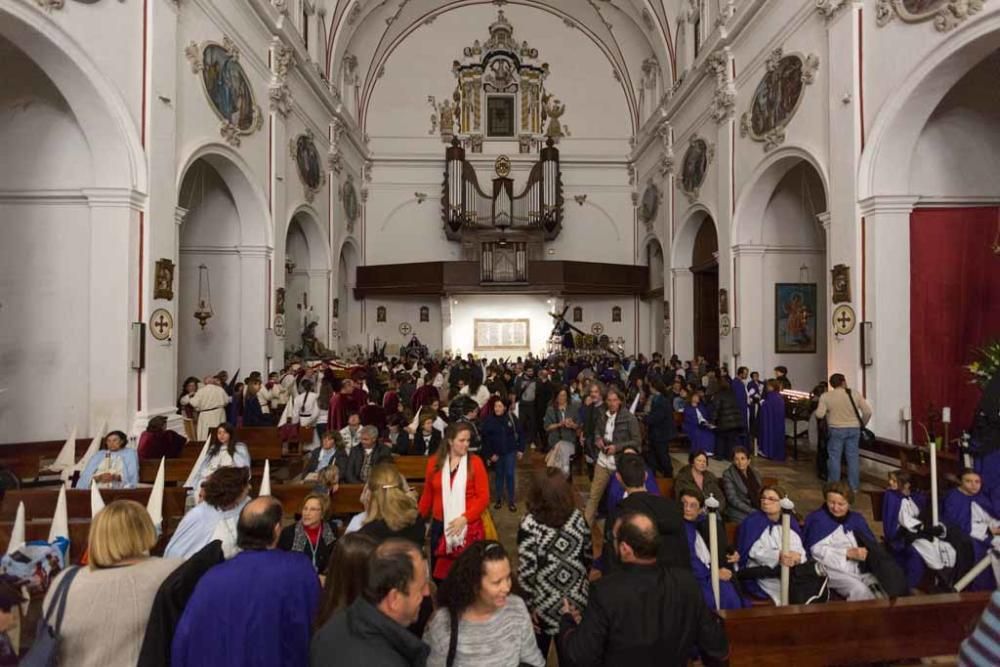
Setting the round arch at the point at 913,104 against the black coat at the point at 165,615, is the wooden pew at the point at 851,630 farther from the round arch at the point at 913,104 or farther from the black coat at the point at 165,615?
the round arch at the point at 913,104

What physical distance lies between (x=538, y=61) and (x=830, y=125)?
604 inches

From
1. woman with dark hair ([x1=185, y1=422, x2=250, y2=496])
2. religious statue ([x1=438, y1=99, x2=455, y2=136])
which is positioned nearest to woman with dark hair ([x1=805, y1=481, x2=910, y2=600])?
woman with dark hair ([x1=185, y1=422, x2=250, y2=496])

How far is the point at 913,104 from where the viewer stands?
775cm

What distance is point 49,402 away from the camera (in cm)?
812

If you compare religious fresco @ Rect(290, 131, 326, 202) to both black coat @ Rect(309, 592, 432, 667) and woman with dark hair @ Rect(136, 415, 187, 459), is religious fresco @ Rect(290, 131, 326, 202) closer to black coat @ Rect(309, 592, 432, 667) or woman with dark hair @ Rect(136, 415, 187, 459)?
woman with dark hair @ Rect(136, 415, 187, 459)

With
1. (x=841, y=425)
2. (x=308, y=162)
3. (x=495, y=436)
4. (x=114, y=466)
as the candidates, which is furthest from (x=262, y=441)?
(x=308, y=162)

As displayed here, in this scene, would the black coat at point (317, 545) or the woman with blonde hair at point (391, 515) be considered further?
the black coat at point (317, 545)

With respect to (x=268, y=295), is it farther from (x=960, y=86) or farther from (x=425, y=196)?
(x=960, y=86)

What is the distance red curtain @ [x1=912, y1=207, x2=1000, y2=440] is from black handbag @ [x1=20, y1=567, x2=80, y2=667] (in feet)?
31.0

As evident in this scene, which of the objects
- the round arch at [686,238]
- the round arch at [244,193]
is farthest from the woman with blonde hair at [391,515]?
the round arch at [686,238]

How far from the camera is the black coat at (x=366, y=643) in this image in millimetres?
1807

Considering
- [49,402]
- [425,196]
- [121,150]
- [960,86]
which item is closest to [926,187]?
[960,86]

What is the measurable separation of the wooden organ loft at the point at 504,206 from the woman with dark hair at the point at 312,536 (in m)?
16.6

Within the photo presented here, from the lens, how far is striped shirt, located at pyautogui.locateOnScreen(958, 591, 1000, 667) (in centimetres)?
155
